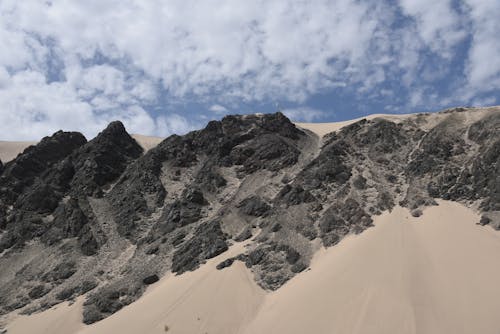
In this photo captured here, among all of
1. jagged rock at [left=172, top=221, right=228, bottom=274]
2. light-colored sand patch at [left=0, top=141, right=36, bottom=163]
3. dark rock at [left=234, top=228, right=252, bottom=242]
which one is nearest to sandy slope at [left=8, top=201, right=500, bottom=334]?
jagged rock at [left=172, top=221, right=228, bottom=274]

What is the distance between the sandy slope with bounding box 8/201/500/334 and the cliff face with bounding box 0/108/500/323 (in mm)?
1440

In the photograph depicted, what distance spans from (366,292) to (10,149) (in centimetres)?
7578

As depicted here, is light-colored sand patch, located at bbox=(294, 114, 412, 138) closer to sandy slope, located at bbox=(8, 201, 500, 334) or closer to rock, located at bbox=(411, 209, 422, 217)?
rock, located at bbox=(411, 209, 422, 217)

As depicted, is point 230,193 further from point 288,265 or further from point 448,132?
point 448,132

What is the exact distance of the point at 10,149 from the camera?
79625 mm

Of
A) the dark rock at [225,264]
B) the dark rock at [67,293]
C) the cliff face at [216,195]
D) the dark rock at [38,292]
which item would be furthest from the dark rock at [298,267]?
the dark rock at [38,292]

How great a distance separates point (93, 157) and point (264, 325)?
3764cm

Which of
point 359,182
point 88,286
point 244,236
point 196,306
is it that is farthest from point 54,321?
point 359,182

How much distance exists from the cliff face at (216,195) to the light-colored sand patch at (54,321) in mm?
1023

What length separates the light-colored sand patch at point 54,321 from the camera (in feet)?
96.6

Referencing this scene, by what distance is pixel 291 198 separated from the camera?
3650cm

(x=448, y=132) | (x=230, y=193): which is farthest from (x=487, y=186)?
(x=230, y=193)

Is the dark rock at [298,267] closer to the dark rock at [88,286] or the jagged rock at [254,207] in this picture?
the jagged rock at [254,207]

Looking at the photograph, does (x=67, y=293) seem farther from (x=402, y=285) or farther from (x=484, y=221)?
(x=484, y=221)
